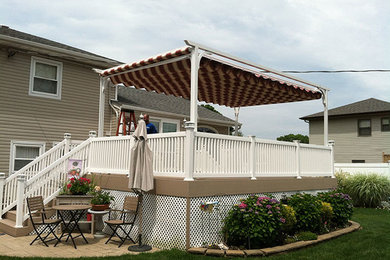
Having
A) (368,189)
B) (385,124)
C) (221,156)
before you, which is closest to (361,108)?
(385,124)

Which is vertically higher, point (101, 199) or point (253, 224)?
point (101, 199)

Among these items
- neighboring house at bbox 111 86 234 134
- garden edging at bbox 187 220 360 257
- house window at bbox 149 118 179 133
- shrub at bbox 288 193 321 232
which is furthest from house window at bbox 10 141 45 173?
shrub at bbox 288 193 321 232

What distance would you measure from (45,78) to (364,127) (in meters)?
22.6

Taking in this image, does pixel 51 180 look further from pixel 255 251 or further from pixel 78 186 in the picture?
pixel 255 251

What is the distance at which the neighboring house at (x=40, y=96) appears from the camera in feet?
36.2

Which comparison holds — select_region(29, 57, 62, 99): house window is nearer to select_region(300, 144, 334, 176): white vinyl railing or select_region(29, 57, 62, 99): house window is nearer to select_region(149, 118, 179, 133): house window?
select_region(149, 118, 179, 133): house window

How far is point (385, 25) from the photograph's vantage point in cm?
1582

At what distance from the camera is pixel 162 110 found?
631 inches

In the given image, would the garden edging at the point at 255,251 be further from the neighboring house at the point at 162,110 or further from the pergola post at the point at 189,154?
the neighboring house at the point at 162,110

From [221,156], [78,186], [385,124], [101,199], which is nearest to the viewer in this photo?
[221,156]

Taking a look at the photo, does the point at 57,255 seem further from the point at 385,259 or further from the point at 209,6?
the point at 209,6

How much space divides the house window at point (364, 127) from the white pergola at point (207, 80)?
1538 centimetres

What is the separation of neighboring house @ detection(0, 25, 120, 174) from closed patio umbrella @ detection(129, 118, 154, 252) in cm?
600

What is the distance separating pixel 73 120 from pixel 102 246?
6.60 meters
